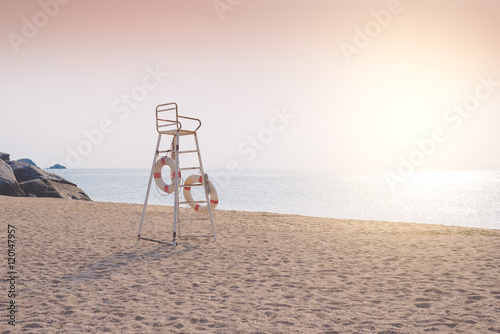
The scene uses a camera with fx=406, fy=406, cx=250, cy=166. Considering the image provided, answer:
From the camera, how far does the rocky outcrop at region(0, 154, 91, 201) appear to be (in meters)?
19.9

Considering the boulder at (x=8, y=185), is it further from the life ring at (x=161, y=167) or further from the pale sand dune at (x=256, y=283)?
the life ring at (x=161, y=167)

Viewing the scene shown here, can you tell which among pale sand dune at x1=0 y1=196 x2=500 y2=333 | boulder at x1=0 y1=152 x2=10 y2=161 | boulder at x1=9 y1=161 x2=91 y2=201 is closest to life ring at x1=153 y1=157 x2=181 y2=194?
pale sand dune at x1=0 y1=196 x2=500 y2=333

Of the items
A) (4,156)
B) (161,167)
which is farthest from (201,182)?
(4,156)

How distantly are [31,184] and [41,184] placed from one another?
514 mm

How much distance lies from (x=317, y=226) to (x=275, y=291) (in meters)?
7.21

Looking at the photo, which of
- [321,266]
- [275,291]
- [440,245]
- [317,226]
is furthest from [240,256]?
[317,226]

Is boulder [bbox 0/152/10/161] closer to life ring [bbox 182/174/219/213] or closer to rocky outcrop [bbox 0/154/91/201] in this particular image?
rocky outcrop [bbox 0/154/91/201]

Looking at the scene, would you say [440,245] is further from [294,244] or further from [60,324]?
[60,324]

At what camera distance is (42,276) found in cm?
568

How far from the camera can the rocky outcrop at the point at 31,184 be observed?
65.3 feet

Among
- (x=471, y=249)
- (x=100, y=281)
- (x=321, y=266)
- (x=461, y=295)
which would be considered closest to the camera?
(x=461, y=295)

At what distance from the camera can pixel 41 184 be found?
22094mm

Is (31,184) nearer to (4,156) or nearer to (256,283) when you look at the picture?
(4,156)

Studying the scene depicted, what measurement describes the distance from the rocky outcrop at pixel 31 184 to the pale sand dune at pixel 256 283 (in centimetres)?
1165
